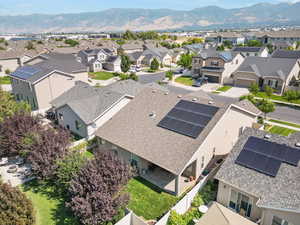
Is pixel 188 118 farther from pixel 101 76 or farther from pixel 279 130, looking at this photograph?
pixel 101 76

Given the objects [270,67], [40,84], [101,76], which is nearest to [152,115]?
[40,84]

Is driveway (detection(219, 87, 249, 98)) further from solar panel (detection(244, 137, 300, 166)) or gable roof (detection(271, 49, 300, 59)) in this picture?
solar panel (detection(244, 137, 300, 166))

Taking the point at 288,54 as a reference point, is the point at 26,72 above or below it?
below

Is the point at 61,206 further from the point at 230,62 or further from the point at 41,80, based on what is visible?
the point at 230,62

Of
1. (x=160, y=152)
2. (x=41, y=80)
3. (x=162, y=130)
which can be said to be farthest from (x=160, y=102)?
(x=41, y=80)

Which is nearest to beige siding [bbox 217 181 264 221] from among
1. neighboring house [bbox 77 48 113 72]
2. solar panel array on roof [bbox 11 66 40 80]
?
solar panel array on roof [bbox 11 66 40 80]

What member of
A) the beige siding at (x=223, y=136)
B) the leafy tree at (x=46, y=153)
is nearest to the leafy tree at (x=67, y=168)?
the leafy tree at (x=46, y=153)
